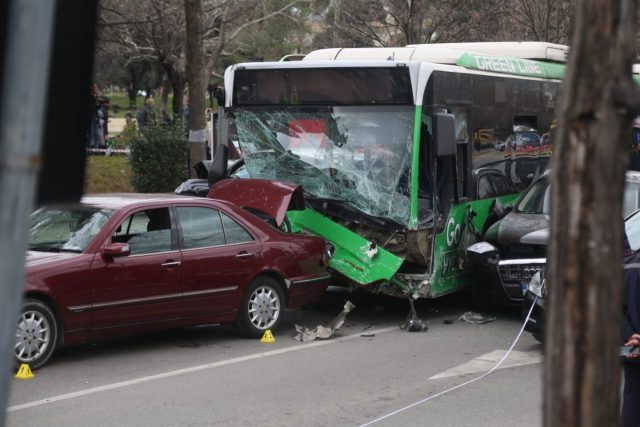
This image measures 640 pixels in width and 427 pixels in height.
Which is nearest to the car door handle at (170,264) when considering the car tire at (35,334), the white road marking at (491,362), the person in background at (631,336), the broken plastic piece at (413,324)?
the car tire at (35,334)

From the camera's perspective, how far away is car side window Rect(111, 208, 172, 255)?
9305 mm

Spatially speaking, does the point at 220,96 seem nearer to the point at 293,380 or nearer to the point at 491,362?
the point at 293,380

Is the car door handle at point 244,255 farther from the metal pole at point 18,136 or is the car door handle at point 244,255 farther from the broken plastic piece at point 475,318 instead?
the metal pole at point 18,136

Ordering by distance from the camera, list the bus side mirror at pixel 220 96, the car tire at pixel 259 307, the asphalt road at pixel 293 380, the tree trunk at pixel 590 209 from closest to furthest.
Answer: the tree trunk at pixel 590 209, the asphalt road at pixel 293 380, the car tire at pixel 259 307, the bus side mirror at pixel 220 96

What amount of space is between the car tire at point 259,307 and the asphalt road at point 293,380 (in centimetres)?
20

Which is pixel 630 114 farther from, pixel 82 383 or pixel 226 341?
pixel 226 341

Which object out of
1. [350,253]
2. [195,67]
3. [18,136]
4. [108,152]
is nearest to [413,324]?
[350,253]

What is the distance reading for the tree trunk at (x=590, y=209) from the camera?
9.49 feet

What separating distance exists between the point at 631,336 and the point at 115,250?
16.4 feet

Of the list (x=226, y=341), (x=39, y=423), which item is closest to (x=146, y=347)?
(x=226, y=341)

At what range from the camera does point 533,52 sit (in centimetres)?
1466

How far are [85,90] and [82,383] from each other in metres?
6.38

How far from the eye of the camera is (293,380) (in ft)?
28.2

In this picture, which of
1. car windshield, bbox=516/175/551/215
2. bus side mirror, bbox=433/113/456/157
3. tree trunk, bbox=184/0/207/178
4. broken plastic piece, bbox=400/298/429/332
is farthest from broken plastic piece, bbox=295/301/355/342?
tree trunk, bbox=184/0/207/178
